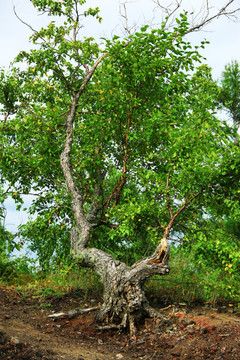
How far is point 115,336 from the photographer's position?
5891 mm

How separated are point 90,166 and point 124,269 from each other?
10.3ft

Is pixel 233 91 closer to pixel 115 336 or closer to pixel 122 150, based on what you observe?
pixel 122 150

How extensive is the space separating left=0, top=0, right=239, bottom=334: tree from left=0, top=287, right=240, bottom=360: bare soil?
16.0 inches

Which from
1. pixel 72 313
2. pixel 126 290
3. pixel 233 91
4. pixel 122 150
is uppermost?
pixel 233 91

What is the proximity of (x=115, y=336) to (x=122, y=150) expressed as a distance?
13.9 feet

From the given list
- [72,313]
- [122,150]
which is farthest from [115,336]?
[122,150]

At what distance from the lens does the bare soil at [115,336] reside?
15.4 feet

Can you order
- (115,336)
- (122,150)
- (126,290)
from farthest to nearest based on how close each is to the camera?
(122,150) → (126,290) → (115,336)

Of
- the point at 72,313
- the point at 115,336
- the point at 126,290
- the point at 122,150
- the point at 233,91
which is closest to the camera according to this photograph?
the point at 115,336

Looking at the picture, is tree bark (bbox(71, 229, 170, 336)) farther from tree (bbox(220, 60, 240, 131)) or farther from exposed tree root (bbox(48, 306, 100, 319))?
tree (bbox(220, 60, 240, 131))

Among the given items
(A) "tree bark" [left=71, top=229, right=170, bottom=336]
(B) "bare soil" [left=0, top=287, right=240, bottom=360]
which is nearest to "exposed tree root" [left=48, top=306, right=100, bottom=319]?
(B) "bare soil" [left=0, top=287, right=240, bottom=360]

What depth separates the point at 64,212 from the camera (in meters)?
9.20

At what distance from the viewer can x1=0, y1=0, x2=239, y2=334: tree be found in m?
6.43

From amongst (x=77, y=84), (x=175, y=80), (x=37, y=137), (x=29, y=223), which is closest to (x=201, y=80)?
(x=175, y=80)
